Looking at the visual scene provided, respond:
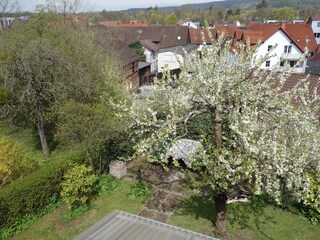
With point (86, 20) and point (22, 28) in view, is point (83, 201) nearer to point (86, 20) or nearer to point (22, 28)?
point (22, 28)

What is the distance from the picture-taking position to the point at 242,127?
6688 millimetres

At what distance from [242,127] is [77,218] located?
7280 millimetres

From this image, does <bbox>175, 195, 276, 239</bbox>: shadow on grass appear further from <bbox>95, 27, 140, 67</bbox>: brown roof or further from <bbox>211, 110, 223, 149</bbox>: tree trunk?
<bbox>95, 27, 140, 67</bbox>: brown roof

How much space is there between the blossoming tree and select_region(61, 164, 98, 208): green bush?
3531 mm

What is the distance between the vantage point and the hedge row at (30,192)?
9.18 m

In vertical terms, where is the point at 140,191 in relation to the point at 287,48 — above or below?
below

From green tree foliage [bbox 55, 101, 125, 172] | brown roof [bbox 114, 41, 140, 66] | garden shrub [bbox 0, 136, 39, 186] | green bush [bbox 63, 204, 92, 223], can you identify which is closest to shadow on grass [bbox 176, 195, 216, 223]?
green bush [bbox 63, 204, 92, 223]

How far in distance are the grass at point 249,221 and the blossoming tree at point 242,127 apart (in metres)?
0.83

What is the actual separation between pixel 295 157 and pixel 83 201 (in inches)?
307

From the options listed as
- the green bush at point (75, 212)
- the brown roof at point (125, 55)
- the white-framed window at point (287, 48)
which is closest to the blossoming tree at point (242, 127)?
the green bush at point (75, 212)

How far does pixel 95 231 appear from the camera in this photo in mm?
5973

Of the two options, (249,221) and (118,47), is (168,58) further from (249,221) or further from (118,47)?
(249,221)

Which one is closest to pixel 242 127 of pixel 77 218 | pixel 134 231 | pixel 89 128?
pixel 134 231

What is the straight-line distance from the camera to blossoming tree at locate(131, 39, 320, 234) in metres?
6.44
